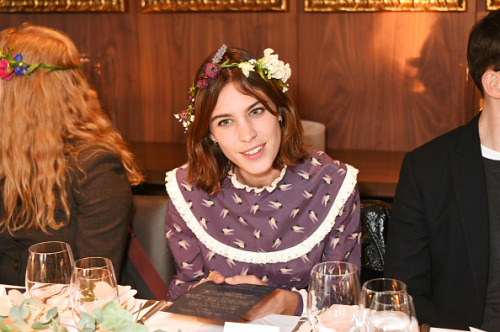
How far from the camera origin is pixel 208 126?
2148 millimetres

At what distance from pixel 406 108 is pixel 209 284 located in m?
1.95

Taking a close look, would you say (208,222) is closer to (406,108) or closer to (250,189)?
(250,189)

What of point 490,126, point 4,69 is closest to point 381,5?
point 490,126

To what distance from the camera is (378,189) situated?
269 centimetres

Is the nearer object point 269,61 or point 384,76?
point 269,61

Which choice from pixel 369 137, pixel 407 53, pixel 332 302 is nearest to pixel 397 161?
pixel 369 137

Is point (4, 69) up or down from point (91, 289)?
up

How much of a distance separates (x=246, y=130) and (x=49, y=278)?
0.79 metres

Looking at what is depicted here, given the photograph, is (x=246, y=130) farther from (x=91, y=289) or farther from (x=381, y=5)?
(x=381, y=5)

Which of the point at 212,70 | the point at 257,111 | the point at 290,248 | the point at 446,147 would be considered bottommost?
the point at 290,248

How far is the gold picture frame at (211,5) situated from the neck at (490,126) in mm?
1597

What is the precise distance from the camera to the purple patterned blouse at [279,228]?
2158 millimetres

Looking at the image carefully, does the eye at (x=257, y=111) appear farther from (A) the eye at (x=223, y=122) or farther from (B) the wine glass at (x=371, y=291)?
(B) the wine glass at (x=371, y=291)

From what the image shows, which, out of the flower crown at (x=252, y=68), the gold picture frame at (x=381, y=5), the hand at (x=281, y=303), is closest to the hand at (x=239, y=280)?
the hand at (x=281, y=303)
